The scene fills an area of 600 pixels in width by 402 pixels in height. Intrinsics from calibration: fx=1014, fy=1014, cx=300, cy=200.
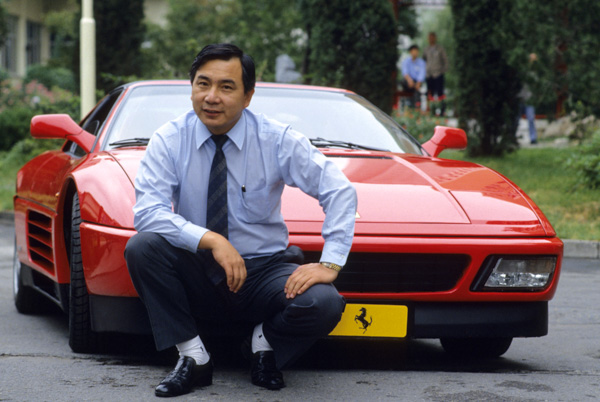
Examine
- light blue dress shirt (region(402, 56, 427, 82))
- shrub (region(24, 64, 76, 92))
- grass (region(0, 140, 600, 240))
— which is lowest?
shrub (region(24, 64, 76, 92))

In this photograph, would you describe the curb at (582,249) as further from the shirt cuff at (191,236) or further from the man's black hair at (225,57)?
the shirt cuff at (191,236)

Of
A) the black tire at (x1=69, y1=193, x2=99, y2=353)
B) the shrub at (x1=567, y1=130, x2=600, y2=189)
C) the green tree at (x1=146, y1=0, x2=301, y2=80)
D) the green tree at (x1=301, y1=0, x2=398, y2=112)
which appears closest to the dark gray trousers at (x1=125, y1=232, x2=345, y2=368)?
the black tire at (x1=69, y1=193, x2=99, y2=353)

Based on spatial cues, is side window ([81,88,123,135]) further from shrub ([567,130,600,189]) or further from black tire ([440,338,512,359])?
shrub ([567,130,600,189])

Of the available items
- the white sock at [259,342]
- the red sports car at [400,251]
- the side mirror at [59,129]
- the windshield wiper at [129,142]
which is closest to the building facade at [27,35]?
the side mirror at [59,129]

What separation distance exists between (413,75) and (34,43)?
70.6 ft

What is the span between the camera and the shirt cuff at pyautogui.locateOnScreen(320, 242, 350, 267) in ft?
11.8

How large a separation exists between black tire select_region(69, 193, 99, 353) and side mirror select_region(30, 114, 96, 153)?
0.81 meters

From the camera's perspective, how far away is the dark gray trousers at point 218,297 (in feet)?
11.8

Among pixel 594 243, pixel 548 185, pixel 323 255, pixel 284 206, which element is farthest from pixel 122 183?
pixel 548 185

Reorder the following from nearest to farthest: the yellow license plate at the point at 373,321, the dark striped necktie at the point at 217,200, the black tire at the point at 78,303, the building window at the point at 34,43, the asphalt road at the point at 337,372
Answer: the asphalt road at the point at 337,372
the dark striped necktie at the point at 217,200
the yellow license plate at the point at 373,321
the black tire at the point at 78,303
the building window at the point at 34,43

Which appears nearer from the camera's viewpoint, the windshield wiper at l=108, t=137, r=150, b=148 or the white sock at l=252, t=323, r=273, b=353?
the white sock at l=252, t=323, r=273, b=353

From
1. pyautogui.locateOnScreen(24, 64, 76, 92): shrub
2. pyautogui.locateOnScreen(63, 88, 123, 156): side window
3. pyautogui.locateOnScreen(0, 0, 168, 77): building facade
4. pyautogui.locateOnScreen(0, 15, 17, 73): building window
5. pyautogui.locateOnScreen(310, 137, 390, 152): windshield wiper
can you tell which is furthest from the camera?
pyautogui.locateOnScreen(0, 0, 168, 77): building facade

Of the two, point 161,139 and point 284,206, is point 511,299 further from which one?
point 161,139

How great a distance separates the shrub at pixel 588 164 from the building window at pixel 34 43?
28068 mm
